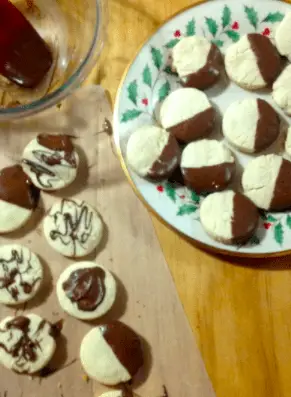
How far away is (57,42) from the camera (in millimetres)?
1162

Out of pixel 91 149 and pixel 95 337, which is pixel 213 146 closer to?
pixel 91 149

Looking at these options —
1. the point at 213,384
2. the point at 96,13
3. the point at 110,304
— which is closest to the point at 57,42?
the point at 96,13

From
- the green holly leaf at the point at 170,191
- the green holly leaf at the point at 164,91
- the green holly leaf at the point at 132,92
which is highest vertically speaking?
the green holly leaf at the point at 132,92

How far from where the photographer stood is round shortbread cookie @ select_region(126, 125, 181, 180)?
1.07 m

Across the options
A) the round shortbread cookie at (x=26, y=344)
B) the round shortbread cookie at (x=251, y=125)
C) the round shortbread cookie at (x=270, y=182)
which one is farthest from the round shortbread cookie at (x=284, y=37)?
the round shortbread cookie at (x=26, y=344)

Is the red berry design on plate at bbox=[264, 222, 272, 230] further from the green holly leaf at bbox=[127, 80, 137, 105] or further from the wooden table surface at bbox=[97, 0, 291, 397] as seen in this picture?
the green holly leaf at bbox=[127, 80, 137, 105]

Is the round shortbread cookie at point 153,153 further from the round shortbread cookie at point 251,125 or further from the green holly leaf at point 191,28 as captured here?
the green holly leaf at point 191,28

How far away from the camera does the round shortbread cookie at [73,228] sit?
113 cm

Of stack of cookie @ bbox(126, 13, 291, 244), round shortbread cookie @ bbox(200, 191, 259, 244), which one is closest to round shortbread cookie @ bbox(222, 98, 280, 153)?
stack of cookie @ bbox(126, 13, 291, 244)

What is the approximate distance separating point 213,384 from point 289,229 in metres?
0.39

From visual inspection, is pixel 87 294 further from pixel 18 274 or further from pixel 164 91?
pixel 164 91

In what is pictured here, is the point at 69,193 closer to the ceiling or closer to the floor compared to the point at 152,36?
closer to the floor

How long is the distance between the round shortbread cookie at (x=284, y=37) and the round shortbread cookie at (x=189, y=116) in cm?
22

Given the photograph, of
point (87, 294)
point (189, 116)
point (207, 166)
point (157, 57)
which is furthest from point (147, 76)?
point (87, 294)
